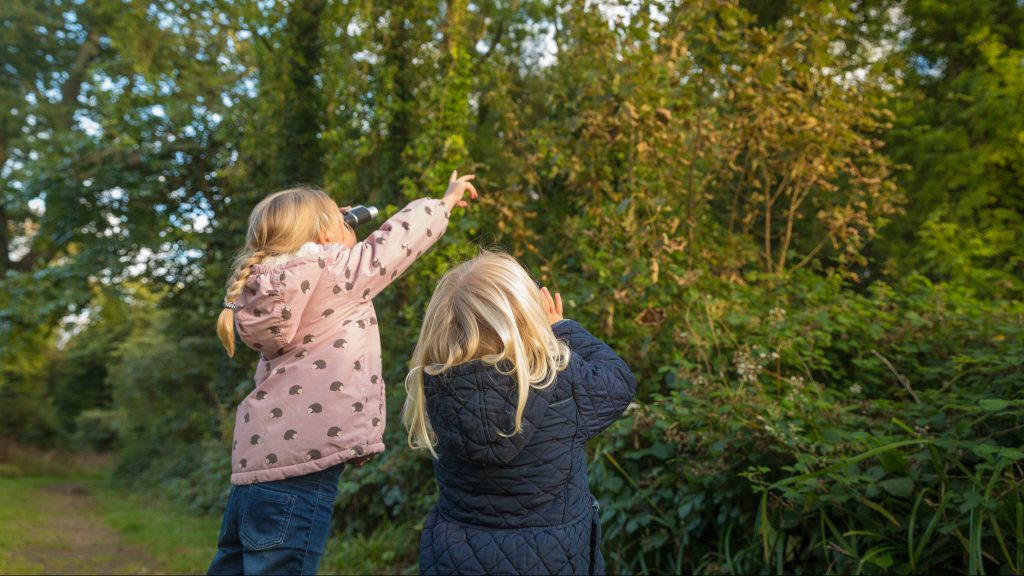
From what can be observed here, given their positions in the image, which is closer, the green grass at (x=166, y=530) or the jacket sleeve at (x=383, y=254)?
the jacket sleeve at (x=383, y=254)

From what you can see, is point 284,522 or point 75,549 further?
point 75,549

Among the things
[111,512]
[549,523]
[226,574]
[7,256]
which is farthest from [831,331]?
[7,256]

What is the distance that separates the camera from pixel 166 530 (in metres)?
8.19

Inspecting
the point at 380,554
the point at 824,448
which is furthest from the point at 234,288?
the point at 380,554

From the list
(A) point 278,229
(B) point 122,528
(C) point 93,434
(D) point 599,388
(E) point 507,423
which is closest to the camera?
(E) point 507,423

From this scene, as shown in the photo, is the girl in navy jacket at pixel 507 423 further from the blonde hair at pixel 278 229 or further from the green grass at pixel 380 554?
the green grass at pixel 380 554

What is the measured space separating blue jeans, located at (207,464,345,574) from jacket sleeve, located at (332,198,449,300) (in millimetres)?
592

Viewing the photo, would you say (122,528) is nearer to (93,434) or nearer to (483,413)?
(483,413)

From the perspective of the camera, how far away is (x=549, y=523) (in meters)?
2.13

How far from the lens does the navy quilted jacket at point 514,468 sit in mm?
2096

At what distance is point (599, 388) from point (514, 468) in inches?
12.5

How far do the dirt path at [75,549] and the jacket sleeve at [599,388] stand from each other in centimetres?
482

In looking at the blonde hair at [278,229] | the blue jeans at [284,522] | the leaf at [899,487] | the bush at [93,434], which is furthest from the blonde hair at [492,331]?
the bush at [93,434]

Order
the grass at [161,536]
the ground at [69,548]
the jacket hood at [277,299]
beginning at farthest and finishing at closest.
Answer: the ground at [69,548] → the grass at [161,536] → the jacket hood at [277,299]
